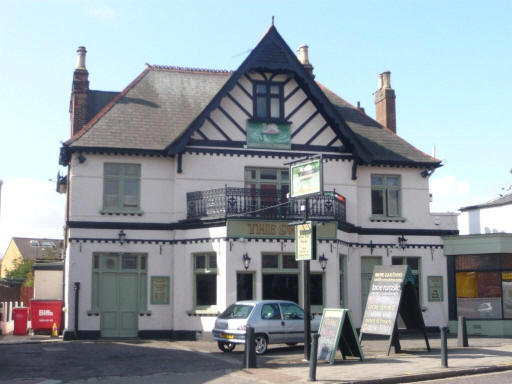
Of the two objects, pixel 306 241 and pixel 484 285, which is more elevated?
pixel 306 241

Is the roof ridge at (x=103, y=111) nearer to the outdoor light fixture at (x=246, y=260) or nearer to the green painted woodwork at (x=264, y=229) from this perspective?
the green painted woodwork at (x=264, y=229)

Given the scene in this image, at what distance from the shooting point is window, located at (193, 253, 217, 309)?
23250mm

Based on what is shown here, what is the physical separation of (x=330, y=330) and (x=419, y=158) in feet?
40.1

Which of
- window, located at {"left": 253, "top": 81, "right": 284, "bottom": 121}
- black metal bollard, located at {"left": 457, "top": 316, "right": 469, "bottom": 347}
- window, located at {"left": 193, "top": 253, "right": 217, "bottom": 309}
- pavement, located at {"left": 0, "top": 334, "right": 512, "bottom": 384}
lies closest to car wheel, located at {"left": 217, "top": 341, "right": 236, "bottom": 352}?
pavement, located at {"left": 0, "top": 334, "right": 512, "bottom": 384}

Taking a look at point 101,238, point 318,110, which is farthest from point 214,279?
point 318,110

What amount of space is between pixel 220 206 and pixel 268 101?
15.5 feet

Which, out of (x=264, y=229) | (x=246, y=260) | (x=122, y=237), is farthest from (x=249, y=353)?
(x=122, y=237)

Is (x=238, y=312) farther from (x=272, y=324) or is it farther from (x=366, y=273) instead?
(x=366, y=273)

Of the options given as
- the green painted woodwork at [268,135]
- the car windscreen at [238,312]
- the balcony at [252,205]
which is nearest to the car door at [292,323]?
the car windscreen at [238,312]

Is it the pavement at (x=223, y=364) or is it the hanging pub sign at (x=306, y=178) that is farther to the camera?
the hanging pub sign at (x=306, y=178)

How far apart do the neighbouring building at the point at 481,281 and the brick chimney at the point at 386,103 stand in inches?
231

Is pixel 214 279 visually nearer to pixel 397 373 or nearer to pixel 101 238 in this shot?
pixel 101 238

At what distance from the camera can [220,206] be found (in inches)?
911

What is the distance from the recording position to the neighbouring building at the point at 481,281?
25.8 meters
